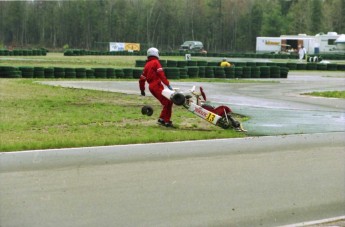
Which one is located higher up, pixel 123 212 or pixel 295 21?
pixel 295 21

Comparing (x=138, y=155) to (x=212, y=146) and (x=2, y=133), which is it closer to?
(x=212, y=146)

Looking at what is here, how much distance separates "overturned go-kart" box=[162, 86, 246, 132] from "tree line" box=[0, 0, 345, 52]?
9982 cm

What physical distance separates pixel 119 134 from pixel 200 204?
3.07m

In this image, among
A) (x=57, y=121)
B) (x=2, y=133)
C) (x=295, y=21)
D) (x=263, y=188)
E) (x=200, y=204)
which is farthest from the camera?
(x=295, y=21)

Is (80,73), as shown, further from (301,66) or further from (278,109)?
(301,66)

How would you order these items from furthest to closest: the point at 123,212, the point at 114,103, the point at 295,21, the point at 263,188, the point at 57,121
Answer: the point at 295,21 < the point at 114,103 < the point at 57,121 < the point at 263,188 < the point at 123,212

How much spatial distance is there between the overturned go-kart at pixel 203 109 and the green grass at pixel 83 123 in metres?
0.17

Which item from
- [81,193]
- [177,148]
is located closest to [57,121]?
[177,148]

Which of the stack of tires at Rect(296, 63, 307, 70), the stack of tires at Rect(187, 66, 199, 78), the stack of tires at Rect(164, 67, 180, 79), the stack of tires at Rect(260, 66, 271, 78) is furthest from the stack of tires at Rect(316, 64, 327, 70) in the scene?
the stack of tires at Rect(164, 67, 180, 79)

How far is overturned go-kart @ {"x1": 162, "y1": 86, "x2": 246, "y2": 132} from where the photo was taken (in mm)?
10109

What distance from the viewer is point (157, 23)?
4599 inches

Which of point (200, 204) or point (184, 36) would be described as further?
point (184, 36)

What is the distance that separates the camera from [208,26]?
117 meters

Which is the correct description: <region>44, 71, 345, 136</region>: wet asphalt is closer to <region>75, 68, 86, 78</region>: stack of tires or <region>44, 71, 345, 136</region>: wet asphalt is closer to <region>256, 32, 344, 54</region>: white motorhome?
<region>75, 68, 86, 78</region>: stack of tires
